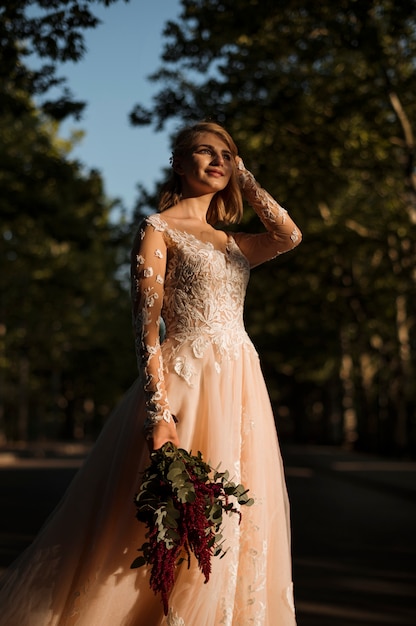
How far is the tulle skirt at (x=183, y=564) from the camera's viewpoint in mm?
4016

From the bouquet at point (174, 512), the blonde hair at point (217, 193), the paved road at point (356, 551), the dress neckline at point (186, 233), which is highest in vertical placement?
the blonde hair at point (217, 193)

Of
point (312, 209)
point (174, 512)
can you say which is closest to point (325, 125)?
point (312, 209)

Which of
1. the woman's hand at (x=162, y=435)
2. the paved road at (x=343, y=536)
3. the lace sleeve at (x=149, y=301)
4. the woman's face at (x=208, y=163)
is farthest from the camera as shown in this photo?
the paved road at (x=343, y=536)

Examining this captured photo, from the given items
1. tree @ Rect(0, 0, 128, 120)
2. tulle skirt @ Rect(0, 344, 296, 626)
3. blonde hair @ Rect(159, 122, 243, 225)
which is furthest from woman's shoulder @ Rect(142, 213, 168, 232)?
tree @ Rect(0, 0, 128, 120)

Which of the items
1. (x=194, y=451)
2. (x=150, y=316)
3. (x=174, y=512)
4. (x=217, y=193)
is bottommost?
(x=174, y=512)

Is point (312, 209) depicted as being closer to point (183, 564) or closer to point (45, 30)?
point (45, 30)

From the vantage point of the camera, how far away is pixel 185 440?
13.7ft

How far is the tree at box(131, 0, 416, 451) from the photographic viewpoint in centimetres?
1555

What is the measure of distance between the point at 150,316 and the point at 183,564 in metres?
0.97

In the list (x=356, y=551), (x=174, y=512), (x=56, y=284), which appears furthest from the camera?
(x=56, y=284)

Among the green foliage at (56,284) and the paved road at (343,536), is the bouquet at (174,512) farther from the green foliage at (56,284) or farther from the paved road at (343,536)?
the green foliage at (56,284)

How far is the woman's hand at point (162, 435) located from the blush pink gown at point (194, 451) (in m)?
0.06

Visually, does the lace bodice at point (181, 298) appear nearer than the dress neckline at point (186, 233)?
Yes

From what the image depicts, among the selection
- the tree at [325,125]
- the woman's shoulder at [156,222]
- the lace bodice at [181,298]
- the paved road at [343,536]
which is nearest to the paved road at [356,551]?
the paved road at [343,536]
